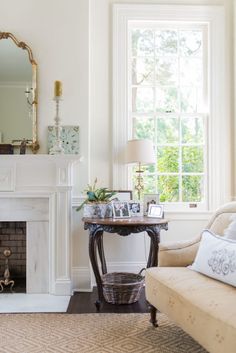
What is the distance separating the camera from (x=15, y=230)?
3.62 m

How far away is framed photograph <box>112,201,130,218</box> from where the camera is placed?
10.7ft

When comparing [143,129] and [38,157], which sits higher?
[143,129]

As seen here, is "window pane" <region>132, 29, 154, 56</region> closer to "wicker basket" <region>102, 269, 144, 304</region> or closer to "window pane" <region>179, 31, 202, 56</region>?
"window pane" <region>179, 31, 202, 56</region>

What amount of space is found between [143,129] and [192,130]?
0.52 m

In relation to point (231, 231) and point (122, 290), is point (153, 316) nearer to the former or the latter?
point (122, 290)

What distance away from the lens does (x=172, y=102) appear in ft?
13.1

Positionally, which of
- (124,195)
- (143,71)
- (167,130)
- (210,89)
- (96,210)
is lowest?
(96,210)

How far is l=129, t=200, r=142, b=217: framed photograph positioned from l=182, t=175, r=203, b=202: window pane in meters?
0.75

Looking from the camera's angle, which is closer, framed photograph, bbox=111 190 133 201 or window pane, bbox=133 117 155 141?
framed photograph, bbox=111 190 133 201

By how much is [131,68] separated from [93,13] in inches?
26.7

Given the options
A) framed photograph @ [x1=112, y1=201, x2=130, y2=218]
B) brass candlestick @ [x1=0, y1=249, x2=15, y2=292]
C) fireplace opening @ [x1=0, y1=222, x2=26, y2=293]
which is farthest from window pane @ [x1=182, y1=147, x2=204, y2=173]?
brass candlestick @ [x1=0, y1=249, x2=15, y2=292]

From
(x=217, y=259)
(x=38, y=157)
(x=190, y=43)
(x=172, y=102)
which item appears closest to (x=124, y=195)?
(x=38, y=157)

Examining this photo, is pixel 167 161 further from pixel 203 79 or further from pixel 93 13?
pixel 93 13

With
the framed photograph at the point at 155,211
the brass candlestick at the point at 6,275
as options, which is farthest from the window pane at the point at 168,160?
the brass candlestick at the point at 6,275
